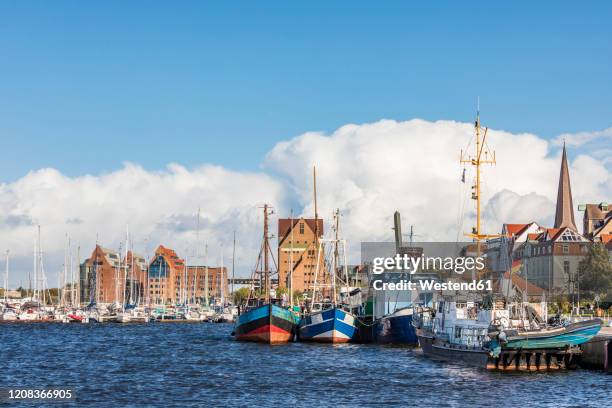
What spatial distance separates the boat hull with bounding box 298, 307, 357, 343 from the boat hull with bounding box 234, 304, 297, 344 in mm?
1796

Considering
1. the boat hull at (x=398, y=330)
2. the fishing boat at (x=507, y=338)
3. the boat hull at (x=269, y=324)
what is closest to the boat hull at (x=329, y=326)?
the boat hull at (x=269, y=324)

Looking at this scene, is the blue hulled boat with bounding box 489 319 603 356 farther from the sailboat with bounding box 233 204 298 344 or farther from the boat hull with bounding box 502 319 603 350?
the sailboat with bounding box 233 204 298 344

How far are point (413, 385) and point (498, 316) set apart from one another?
11.5 meters

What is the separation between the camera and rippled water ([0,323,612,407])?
171 feet

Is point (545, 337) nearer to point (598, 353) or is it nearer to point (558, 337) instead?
point (558, 337)

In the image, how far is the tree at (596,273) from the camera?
522 feet

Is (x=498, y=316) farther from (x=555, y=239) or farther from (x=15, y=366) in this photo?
(x=555, y=239)

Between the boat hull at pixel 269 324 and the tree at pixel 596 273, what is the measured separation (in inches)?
2895

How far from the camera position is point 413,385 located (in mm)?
58906

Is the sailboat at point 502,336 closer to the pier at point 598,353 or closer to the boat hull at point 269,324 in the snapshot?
the pier at point 598,353

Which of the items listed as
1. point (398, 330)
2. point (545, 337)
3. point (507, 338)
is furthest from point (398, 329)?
point (507, 338)

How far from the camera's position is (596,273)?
160 metres

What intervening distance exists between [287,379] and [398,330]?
39.5 meters

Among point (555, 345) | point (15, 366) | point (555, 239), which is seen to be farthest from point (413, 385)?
point (555, 239)
